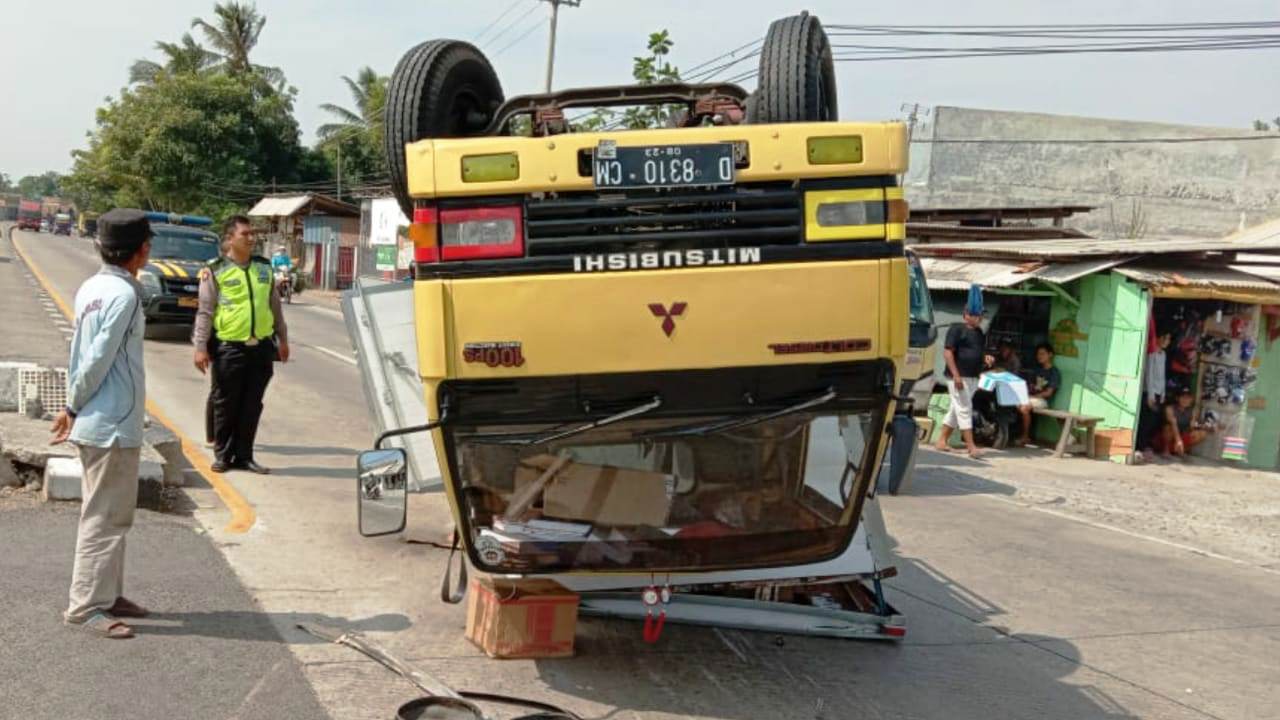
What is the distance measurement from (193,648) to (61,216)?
114 m

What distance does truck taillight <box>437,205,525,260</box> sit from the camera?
4.17 metres

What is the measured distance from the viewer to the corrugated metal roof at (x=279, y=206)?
4847cm

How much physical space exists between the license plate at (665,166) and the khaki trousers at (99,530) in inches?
101

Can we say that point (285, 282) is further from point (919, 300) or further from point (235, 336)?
point (235, 336)

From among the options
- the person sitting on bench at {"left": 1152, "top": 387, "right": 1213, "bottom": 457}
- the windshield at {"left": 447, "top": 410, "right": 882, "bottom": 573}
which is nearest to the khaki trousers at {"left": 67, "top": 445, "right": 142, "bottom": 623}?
the windshield at {"left": 447, "top": 410, "right": 882, "bottom": 573}

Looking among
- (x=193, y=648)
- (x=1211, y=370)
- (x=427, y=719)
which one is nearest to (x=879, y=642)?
(x=427, y=719)

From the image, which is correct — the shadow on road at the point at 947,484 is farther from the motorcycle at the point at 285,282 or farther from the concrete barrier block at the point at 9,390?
the motorcycle at the point at 285,282

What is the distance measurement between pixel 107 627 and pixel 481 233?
2497 millimetres

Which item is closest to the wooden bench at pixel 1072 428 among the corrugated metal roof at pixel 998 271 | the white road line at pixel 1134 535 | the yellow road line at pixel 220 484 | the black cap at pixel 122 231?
the corrugated metal roof at pixel 998 271

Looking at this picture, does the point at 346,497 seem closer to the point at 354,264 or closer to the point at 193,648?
the point at 193,648

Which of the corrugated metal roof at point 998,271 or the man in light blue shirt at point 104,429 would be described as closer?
the man in light blue shirt at point 104,429

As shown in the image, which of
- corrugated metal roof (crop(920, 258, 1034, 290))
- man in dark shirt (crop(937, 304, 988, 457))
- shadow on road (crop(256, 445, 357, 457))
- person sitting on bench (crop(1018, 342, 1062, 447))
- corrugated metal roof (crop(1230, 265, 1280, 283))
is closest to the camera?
shadow on road (crop(256, 445, 357, 457))

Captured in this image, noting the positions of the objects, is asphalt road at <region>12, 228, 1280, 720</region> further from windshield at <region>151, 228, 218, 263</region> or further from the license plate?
windshield at <region>151, 228, 218, 263</region>

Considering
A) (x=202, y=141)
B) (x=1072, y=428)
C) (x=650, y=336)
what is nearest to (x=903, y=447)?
(x=650, y=336)
